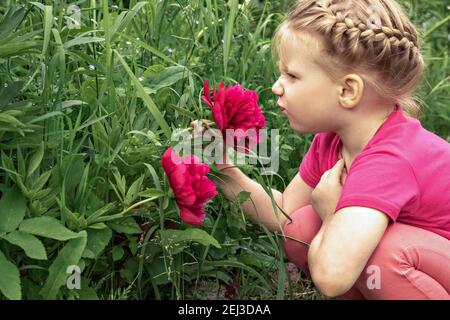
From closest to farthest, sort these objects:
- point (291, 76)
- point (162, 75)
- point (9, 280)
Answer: point (9, 280) → point (291, 76) → point (162, 75)

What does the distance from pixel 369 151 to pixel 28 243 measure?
0.78 metres

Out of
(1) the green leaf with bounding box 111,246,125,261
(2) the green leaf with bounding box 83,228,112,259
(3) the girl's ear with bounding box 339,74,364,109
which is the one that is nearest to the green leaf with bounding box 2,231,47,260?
(2) the green leaf with bounding box 83,228,112,259

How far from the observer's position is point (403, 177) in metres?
2.09

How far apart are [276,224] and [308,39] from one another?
0.50 metres

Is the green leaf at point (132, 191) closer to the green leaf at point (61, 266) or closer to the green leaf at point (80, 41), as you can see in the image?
the green leaf at point (61, 266)

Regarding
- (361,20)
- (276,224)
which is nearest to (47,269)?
(276,224)

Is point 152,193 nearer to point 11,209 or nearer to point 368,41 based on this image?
point 11,209

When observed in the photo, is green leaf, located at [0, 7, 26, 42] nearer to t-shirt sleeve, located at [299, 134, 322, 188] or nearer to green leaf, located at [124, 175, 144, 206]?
green leaf, located at [124, 175, 144, 206]

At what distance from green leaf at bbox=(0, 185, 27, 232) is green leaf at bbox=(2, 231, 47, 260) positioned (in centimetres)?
2

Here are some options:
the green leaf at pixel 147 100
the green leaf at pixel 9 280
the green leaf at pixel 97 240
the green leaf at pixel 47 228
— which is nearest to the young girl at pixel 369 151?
the green leaf at pixel 147 100

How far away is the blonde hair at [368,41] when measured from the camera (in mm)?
2119

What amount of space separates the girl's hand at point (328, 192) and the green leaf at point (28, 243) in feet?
2.30

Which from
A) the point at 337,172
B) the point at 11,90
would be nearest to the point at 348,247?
the point at 337,172

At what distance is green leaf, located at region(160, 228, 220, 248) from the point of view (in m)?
2.06
